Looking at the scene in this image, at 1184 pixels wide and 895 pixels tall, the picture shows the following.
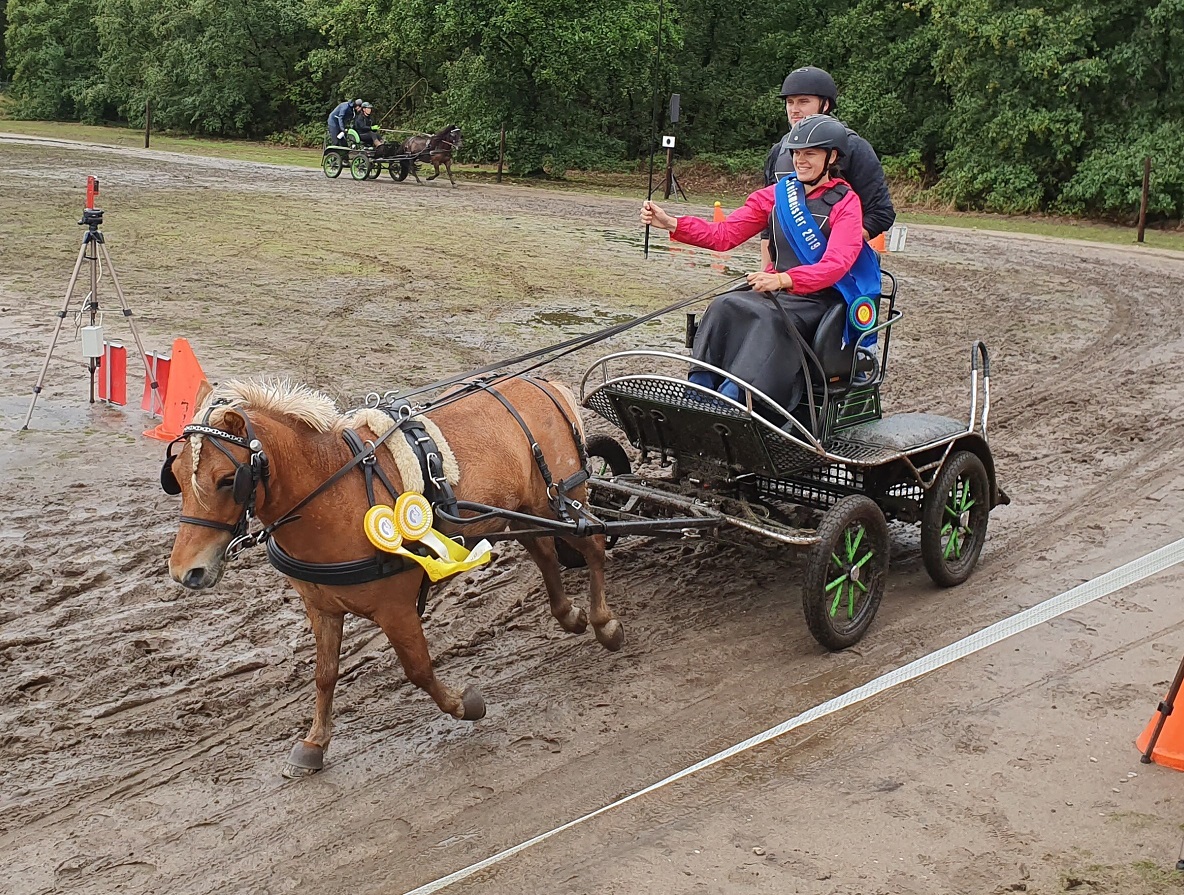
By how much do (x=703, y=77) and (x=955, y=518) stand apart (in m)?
31.2

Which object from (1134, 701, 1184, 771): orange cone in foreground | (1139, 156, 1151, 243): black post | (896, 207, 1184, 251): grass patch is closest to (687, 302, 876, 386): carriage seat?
(1134, 701, 1184, 771): orange cone in foreground

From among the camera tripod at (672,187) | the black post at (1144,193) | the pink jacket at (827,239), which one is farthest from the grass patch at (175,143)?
the pink jacket at (827,239)

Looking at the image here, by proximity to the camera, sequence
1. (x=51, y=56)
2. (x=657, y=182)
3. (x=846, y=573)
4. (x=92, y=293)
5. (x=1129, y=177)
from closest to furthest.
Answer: (x=846, y=573), (x=92, y=293), (x=1129, y=177), (x=657, y=182), (x=51, y=56)

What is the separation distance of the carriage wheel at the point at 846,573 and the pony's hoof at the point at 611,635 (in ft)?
2.77

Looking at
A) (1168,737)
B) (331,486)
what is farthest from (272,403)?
(1168,737)

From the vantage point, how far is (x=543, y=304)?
13.4 m

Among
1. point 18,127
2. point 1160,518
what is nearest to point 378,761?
point 1160,518

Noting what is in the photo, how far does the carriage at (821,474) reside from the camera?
5395 mm

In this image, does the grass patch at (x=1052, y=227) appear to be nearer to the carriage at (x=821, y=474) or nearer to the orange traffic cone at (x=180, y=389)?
the carriage at (x=821, y=474)

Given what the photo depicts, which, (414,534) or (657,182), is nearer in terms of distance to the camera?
(414,534)

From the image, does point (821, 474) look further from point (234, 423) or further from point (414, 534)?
point (234, 423)

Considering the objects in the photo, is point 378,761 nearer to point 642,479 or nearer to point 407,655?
point 407,655

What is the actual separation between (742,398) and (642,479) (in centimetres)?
76

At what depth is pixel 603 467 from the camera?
6590 mm
